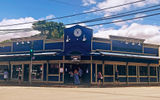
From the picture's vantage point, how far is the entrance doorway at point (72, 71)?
84.2 ft

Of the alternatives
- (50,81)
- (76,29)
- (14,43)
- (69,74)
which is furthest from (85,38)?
(14,43)

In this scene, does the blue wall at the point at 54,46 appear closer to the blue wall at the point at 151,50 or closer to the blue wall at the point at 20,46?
the blue wall at the point at 20,46

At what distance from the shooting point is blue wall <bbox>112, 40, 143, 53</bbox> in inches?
1107

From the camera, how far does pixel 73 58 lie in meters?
25.7

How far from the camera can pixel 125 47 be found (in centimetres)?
2909

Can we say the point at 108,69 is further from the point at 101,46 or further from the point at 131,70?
the point at 131,70

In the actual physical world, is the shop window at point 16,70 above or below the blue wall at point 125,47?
below

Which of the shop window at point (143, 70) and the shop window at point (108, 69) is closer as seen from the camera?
the shop window at point (108, 69)

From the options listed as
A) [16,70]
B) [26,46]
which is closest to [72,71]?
[26,46]

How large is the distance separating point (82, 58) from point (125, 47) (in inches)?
269

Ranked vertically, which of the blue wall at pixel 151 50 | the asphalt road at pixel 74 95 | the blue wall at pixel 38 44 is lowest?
the asphalt road at pixel 74 95

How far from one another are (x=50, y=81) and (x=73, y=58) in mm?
4292

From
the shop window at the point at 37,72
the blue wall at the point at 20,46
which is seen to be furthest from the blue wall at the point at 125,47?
the blue wall at the point at 20,46

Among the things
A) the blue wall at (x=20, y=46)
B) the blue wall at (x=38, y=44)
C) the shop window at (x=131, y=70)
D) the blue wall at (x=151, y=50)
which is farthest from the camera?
the blue wall at (x=151, y=50)
